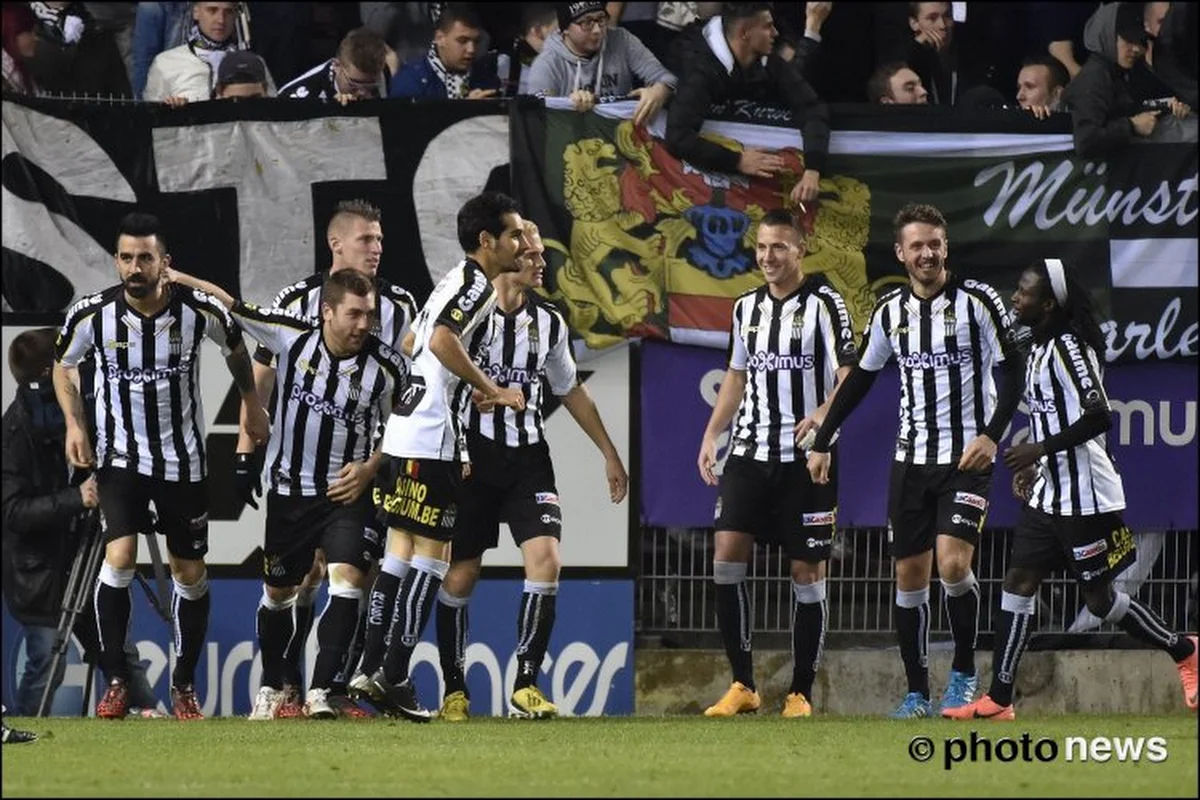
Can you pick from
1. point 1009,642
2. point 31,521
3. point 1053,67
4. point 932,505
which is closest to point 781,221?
point 932,505

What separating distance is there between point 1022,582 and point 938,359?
3.52 feet

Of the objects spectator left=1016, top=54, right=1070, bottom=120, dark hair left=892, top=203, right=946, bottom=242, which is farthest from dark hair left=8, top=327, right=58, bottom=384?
spectator left=1016, top=54, right=1070, bottom=120

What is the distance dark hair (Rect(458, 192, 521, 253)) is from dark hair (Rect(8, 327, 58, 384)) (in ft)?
8.49

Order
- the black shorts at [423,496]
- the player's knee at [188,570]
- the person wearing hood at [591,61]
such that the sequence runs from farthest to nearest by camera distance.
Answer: the person wearing hood at [591,61] < the player's knee at [188,570] < the black shorts at [423,496]

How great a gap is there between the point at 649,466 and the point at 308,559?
2.01m

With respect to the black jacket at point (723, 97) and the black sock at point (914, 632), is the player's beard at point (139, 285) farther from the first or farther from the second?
the black sock at point (914, 632)

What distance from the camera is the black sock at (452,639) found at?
1001cm

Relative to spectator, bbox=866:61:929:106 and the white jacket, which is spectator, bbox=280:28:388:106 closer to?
the white jacket

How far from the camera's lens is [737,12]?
11203mm

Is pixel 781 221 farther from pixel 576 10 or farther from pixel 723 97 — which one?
pixel 576 10

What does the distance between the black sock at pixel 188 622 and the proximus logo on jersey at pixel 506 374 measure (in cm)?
161

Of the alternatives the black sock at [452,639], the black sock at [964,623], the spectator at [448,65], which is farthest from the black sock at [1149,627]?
the spectator at [448,65]

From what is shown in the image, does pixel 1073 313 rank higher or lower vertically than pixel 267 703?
higher

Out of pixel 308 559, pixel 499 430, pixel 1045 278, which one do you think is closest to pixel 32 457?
pixel 308 559
